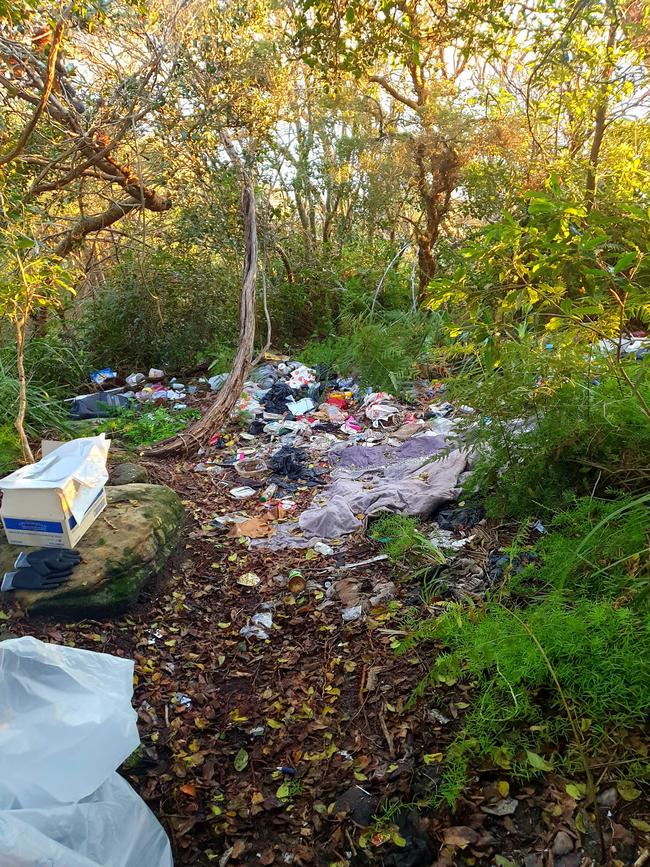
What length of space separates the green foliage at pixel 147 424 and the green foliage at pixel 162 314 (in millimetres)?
1371

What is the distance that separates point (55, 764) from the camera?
4.06ft

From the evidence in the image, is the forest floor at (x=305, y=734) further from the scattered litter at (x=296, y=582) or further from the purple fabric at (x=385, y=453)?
the purple fabric at (x=385, y=453)

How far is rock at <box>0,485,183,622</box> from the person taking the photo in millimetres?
2207

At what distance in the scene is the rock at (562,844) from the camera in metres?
1.28

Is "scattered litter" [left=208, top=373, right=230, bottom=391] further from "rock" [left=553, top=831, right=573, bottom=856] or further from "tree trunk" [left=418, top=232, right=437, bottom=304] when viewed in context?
"rock" [left=553, top=831, right=573, bottom=856]

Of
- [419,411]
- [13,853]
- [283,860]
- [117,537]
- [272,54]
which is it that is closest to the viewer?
[13,853]

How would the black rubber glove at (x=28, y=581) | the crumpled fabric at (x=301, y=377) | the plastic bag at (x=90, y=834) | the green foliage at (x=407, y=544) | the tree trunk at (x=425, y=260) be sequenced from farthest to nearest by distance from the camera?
the tree trunk at (x=425, y=260) → the crumpled fabric at (x=301, y=377) → the green foliage at (x=407, y=544) → the black rubber glove at (x=28, y=581) → the plastic bag at (x=90, y=834)

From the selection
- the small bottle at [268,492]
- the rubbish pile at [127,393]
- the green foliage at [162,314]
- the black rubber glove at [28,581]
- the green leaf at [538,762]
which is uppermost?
the green foliage at [162,314]

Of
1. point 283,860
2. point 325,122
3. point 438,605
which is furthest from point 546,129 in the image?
point 283,860

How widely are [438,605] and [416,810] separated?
781mm

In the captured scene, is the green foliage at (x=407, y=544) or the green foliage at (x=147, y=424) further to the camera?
the green foliage at (x=147, y=424)

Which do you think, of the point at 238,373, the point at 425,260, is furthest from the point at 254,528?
the point at 425,260

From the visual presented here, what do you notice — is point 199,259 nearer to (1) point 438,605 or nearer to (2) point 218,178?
(2) point 218,178

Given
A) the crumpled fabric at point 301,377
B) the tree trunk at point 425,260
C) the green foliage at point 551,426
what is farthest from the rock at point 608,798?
the tree trunk at point 425,260
